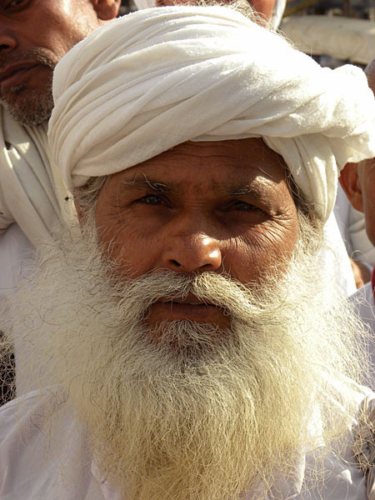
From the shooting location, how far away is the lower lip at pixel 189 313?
1.89m

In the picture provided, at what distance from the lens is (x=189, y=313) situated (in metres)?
1.89

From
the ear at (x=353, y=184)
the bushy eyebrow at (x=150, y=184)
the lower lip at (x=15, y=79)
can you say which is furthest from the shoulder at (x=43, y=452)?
the ear at (x=353, y=184)

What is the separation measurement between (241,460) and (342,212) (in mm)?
2181

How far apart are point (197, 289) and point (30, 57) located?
1.48m

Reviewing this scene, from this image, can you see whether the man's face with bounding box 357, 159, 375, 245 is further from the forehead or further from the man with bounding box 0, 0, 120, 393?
the man with bounding box 0, 0, 120, 393

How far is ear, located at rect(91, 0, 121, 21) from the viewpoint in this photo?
3.14m

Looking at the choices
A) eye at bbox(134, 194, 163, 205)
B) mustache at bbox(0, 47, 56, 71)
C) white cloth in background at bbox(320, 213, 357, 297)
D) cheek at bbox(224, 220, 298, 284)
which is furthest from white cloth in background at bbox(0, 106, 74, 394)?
white cloth in background at bbox(320, 213, 357, 297)

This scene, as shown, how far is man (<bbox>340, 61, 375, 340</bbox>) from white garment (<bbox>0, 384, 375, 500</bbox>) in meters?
0.66

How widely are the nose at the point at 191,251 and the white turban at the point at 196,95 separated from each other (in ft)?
0.80

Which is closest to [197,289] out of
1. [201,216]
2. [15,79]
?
[201,216]

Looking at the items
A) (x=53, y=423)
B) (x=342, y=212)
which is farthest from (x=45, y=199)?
(x=342, y=212)

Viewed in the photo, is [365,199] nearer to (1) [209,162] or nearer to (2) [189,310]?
(1) [209,162]

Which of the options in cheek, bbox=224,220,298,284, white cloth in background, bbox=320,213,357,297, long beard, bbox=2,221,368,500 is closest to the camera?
long beard, bbox=2,221,368,500

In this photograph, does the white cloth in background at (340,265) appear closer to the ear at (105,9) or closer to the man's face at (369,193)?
the man's face at (369,193)
